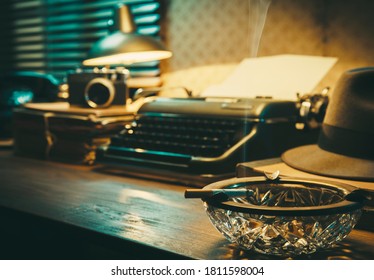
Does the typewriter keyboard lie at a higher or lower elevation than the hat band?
lower

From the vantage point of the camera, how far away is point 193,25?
271cm

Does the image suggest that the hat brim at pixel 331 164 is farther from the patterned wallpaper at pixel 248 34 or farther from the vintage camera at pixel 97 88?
the vintage camera at pixel 97 88

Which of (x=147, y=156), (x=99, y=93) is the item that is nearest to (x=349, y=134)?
(x=147, y=156)

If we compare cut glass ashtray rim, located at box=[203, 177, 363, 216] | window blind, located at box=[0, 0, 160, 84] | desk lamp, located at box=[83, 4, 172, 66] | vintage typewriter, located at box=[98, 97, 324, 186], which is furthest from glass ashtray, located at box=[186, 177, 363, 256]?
window blind, located at box=[0, 0, 160, 84]

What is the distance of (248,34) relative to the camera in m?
2.47

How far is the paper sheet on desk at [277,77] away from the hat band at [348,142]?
592 millimetres

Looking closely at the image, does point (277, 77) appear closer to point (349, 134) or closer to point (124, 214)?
point (349, 134)

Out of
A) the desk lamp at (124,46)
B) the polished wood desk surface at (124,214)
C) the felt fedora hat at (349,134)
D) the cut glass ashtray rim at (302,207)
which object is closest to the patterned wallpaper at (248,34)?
the desk lamp at (124,46)

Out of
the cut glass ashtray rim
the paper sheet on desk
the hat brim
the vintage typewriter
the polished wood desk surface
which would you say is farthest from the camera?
the paper sheet on desk

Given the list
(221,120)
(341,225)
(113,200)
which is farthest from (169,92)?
(341,225)

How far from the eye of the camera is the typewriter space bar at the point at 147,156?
1.65 meters

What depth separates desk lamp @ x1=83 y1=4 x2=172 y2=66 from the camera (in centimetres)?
225

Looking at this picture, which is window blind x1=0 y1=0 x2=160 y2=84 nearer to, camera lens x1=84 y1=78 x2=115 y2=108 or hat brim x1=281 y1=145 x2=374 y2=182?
camera lens x1=84 y1=78 x2=115 y2=108

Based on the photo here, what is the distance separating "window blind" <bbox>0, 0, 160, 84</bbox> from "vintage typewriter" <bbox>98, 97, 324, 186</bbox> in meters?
1.02
